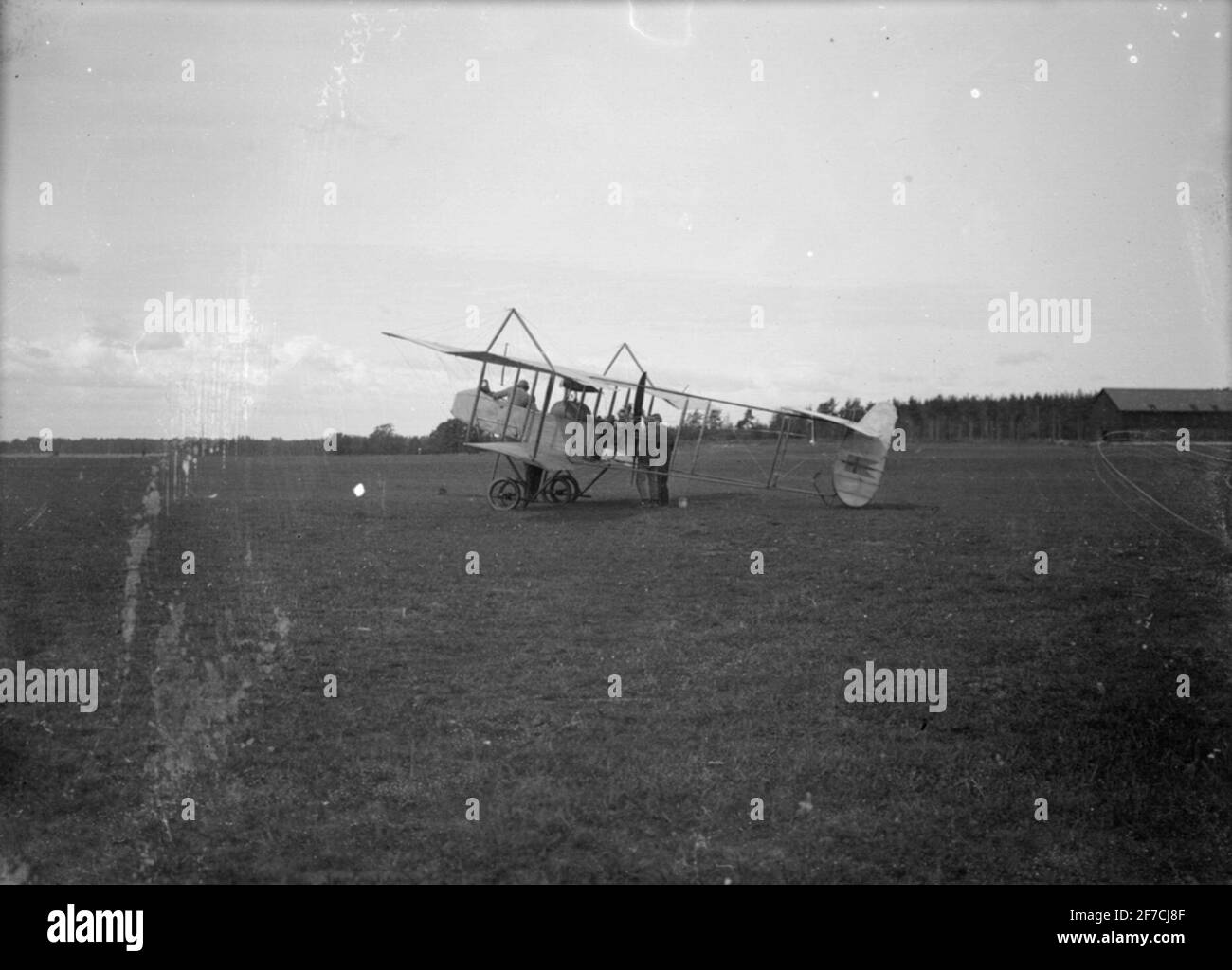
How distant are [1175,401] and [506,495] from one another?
1320 cm

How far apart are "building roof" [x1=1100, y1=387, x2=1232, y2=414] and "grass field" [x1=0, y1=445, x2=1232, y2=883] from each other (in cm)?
148

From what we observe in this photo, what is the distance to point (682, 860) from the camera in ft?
18.3

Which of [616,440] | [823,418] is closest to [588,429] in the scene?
[616,440]

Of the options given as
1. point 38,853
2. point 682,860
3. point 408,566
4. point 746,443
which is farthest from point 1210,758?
point 746,443

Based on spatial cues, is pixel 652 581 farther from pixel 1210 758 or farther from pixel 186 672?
pixel 1210 758

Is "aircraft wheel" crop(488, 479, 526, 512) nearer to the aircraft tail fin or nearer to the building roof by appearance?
the aircraft tail fin

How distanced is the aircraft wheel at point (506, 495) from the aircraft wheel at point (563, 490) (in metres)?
1.07

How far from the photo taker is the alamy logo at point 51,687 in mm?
7984

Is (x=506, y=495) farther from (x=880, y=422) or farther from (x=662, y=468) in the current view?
(x=880, y=422)

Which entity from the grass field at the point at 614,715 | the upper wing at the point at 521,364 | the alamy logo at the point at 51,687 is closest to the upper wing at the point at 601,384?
the upper wing at the point at 521,364

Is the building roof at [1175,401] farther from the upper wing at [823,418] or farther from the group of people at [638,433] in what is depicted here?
the group of people at [638,433]

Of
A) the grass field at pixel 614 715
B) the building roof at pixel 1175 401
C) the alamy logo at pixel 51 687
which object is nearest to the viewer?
the grass field at pixel 614 715
